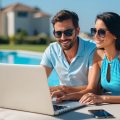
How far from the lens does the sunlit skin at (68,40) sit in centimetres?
309

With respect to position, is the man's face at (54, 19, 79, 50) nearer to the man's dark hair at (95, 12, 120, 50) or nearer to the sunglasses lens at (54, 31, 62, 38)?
the sunglasses lens at (54, 31, 62, 38)

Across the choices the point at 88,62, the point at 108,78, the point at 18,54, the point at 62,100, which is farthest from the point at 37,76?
the point at 18,54

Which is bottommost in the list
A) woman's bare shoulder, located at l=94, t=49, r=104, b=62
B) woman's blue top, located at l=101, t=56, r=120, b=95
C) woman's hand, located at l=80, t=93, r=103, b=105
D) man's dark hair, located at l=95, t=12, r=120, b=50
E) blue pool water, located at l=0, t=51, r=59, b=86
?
blue pool water, located at l=0, t=51, r=59, b=86

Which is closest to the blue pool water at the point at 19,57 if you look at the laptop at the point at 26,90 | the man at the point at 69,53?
the man at the point at 69,53

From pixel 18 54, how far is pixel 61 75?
591 inches

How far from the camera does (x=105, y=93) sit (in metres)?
2.88

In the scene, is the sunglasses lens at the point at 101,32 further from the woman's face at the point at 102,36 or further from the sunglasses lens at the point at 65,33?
the sunglasses lens at the point at 65,33

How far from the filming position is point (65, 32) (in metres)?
3.10

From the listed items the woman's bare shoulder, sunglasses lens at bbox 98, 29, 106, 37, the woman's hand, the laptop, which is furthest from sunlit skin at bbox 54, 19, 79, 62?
the laptop

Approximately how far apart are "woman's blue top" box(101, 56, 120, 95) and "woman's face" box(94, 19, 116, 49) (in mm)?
128

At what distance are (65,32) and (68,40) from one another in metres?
0.09

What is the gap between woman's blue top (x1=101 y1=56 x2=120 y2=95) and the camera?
2.79 m

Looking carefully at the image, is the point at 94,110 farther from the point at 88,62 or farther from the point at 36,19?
the point at 36,19

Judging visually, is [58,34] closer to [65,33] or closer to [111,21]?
Answer: [65,33]
